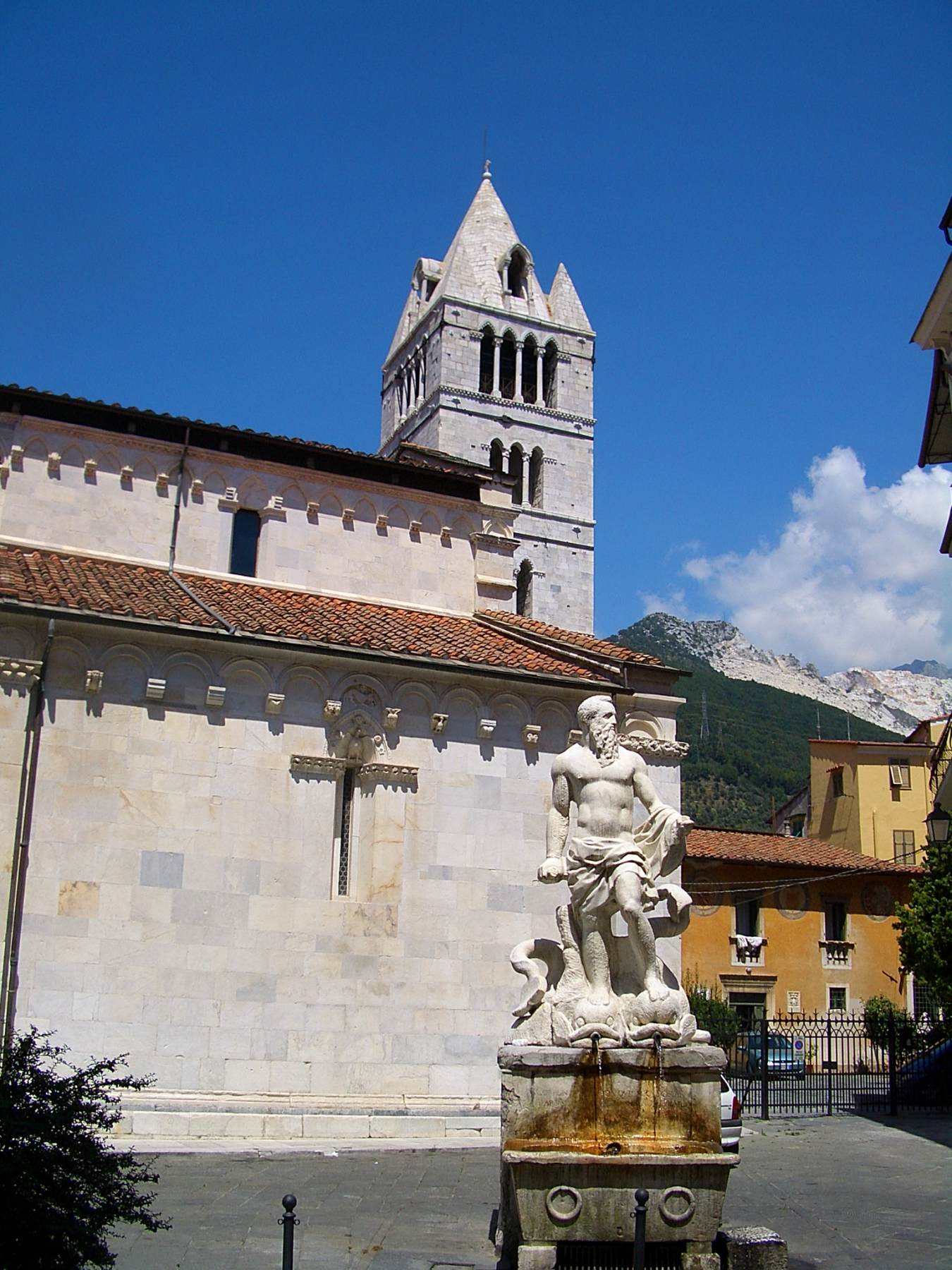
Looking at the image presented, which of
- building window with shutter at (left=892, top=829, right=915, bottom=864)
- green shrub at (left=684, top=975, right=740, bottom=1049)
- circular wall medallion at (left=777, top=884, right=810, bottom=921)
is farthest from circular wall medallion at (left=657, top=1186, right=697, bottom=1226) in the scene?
building window with shutter at (left=892, top=829, right=915, bottom=864)

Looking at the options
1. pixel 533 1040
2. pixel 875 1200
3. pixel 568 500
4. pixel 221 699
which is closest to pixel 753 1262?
pixel 533 1040

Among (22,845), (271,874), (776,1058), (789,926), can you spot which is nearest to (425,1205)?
(271,874)

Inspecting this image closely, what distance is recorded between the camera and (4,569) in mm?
18578

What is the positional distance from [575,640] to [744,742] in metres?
108

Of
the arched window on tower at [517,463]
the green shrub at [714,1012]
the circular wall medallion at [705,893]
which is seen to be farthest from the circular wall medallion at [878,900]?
the arched window on tower at [517,463]

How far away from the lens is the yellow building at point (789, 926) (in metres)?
40.4

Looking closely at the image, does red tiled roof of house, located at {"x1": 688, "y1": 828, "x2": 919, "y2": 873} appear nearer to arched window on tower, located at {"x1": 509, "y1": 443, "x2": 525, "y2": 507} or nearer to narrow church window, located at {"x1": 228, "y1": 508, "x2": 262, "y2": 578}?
narrow church window, located at {"x1": 228, "y1": 508, "x2": 262, "y2": 578}

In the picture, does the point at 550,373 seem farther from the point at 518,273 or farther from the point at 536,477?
the point at 536,477

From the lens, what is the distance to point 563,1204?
9102 millimetres

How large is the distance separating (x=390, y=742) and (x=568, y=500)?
1916 inches

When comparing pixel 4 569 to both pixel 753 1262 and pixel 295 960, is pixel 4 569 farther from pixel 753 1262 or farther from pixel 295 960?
pixel 753 1262

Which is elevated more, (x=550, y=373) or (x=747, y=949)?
(x=550, y=373)

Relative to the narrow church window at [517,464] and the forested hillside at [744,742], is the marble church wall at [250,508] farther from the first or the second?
the forested hillside at [744,742]

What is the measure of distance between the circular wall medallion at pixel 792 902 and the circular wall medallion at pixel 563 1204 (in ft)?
112
